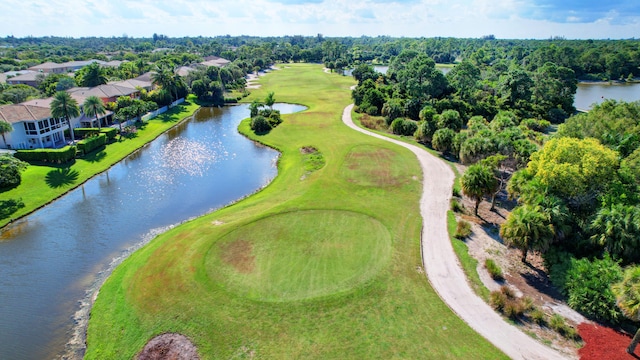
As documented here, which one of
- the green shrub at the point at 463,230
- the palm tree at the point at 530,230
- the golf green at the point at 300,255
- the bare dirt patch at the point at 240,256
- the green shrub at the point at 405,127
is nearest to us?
the golf green at the point at 300,255

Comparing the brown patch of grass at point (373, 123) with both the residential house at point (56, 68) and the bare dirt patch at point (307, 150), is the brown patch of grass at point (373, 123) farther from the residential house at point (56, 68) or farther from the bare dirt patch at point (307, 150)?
the residential house at point (56, 68)

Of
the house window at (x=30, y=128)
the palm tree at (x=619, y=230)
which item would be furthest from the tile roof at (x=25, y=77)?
the palm tree at (x=619, y=230)

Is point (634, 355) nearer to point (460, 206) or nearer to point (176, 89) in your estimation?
point (460, 206)

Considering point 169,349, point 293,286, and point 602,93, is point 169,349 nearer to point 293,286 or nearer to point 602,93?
point 293,286

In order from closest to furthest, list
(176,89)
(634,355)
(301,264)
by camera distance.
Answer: (634,355) → (301,264) → (176,89)

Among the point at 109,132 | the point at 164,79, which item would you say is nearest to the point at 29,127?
the point at 109,132

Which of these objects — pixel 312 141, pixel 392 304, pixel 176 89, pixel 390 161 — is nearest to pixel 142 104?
pixel 176 89
